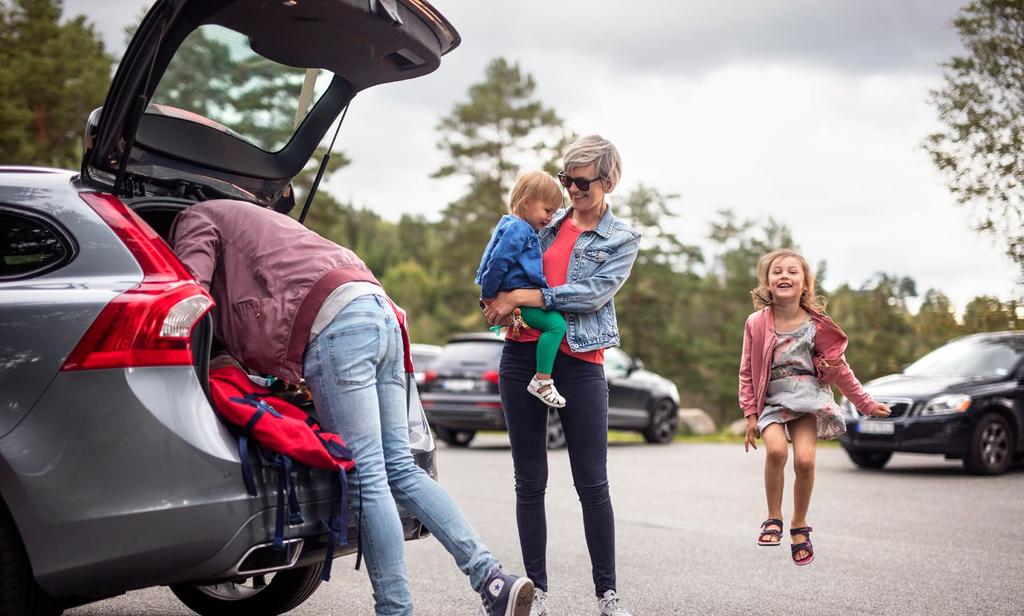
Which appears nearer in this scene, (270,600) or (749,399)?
(270,600)

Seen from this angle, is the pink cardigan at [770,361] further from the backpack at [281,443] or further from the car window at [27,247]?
the car window at [27,247]

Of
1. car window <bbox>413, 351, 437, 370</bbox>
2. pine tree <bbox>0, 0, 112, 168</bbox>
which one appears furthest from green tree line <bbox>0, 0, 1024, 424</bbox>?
car window <bbox>413, 351, 437, 370</bbox>

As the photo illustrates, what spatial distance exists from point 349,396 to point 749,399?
7.94 ft

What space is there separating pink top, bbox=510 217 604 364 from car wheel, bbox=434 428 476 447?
1206 cm

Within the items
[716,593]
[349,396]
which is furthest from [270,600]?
[716,593]

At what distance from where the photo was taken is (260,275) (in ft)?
11.8

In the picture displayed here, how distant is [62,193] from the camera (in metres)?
3.52

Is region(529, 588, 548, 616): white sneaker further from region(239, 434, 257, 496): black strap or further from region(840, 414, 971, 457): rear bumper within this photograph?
region(840, 414, 971, 457): rear bumper

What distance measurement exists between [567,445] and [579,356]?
1.20 ft

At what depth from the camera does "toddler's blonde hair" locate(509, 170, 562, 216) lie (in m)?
4.58

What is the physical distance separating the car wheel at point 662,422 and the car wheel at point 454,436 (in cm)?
288

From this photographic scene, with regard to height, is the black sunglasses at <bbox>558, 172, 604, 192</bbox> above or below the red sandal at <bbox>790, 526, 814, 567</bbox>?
above

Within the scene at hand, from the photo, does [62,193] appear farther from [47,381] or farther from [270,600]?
[270,600]

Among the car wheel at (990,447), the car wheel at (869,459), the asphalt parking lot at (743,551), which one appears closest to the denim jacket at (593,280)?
the asphalt parking lot at (743,551)
